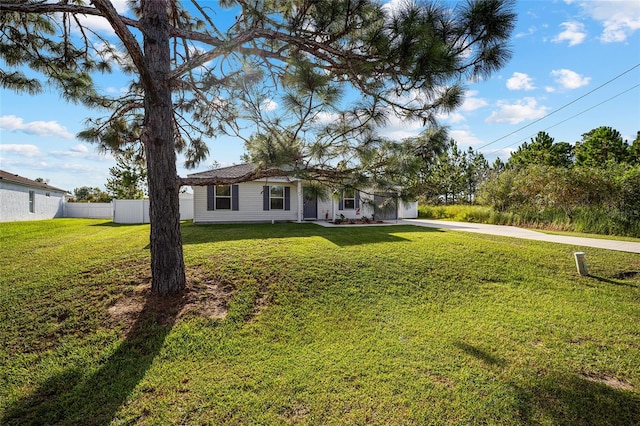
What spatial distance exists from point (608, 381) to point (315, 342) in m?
3.08

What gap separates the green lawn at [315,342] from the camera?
96.4 inches

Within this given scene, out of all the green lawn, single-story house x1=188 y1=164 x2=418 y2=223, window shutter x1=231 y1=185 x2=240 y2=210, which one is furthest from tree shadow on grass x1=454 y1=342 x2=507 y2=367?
window shutter x1=231 y1=185 x2=240 y2=210

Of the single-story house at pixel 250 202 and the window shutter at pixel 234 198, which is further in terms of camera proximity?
the window shutter at pixel 234 198

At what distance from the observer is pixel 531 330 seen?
12.6ft

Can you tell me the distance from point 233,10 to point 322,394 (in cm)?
573

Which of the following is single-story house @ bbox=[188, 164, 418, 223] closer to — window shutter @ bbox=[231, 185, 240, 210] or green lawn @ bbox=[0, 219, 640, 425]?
window shutter @ bbox=[231, 185, 240, 210]

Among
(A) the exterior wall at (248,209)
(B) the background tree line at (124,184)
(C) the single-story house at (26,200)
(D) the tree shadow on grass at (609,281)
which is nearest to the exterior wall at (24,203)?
(C) the single-story house at (26,200)

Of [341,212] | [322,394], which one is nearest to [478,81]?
[322,394]

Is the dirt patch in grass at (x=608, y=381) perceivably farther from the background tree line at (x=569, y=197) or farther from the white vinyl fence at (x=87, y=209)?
the white vinyl fence at (x=87, y=209)

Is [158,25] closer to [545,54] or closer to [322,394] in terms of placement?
[322,394]

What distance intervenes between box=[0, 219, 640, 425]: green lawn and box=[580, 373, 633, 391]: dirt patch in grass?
0.05 feet

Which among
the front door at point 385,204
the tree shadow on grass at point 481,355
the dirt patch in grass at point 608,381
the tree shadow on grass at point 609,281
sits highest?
the front door at point 385,204

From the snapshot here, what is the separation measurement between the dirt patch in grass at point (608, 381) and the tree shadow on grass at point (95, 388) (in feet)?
15.0

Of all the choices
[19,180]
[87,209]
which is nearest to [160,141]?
[19,180]
